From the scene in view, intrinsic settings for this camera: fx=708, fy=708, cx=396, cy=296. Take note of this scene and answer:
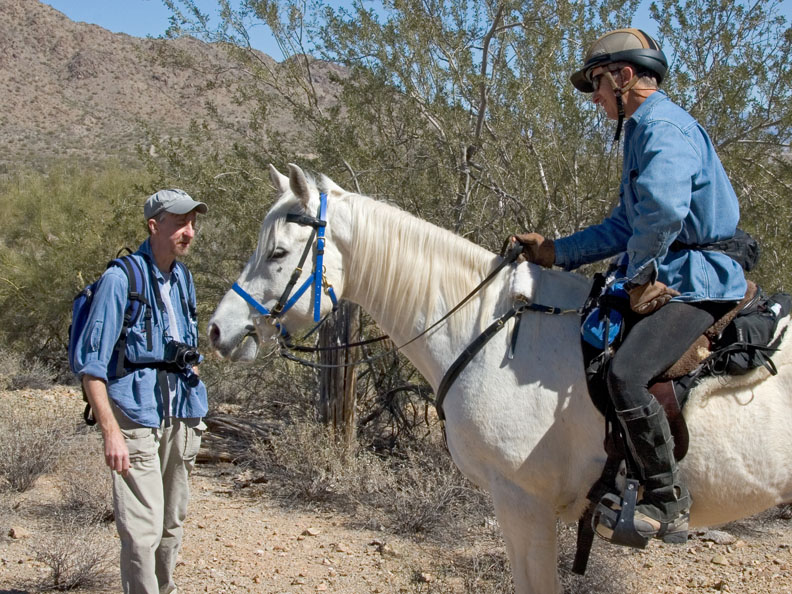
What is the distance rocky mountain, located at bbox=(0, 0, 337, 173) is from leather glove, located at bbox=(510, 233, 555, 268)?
32613 millimetres

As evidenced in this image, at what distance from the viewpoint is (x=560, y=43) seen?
6.28 meters

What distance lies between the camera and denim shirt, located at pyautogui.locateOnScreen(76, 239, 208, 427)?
3098mm

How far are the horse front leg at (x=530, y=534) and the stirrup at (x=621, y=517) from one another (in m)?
0.24

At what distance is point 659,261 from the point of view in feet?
8.68

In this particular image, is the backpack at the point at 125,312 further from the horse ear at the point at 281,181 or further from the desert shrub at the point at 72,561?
the desert shrub at the point at 72,561

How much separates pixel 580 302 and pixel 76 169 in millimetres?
16499

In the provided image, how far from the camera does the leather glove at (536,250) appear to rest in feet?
10.5

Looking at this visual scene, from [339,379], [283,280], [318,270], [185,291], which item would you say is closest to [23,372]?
[339,379]

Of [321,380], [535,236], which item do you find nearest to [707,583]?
[535,236]

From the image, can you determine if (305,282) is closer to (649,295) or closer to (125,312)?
(125,312)

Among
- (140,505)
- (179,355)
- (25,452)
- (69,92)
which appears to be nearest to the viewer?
(140,505)

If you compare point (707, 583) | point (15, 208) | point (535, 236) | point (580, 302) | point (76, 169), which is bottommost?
point (707, 583)

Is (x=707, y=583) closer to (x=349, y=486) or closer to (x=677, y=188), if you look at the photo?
(x=349, y=486)

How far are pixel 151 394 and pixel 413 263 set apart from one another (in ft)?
4.42
